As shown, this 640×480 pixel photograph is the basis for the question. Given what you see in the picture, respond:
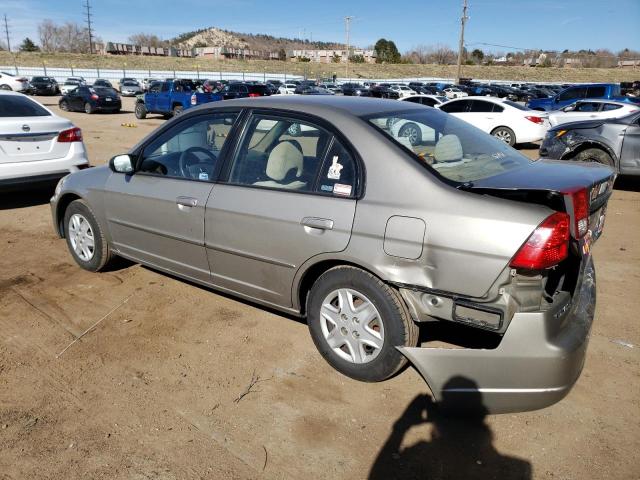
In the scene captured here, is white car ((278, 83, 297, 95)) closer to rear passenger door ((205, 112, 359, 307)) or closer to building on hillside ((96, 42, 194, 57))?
rear passenger door ((205, 112, 359, 307))

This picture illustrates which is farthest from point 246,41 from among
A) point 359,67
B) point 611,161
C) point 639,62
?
point 611,161

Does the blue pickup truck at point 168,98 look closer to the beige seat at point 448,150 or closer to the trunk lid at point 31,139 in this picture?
the trunk lid at point 31,139

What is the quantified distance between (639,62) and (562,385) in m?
117

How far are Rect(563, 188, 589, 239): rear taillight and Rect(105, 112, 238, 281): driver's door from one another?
2.29 m

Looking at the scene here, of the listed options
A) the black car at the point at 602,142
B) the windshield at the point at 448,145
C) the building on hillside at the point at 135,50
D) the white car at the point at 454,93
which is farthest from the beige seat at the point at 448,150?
the building on hillside at the point at 135,50

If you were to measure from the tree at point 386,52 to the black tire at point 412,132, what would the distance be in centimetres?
10044

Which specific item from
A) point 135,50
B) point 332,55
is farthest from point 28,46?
point 332,55

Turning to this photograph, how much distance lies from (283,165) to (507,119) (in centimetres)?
1229

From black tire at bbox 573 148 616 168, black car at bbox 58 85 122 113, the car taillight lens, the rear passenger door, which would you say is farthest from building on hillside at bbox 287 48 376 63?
the car taillight lens

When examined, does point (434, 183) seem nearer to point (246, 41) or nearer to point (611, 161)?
point (611, 161)

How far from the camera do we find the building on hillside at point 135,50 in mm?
116500

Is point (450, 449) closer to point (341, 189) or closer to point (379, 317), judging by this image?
point (379, 317)

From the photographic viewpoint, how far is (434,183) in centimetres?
271

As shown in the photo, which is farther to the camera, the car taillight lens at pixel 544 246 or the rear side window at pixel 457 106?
the rear side window at pixel 457 106
